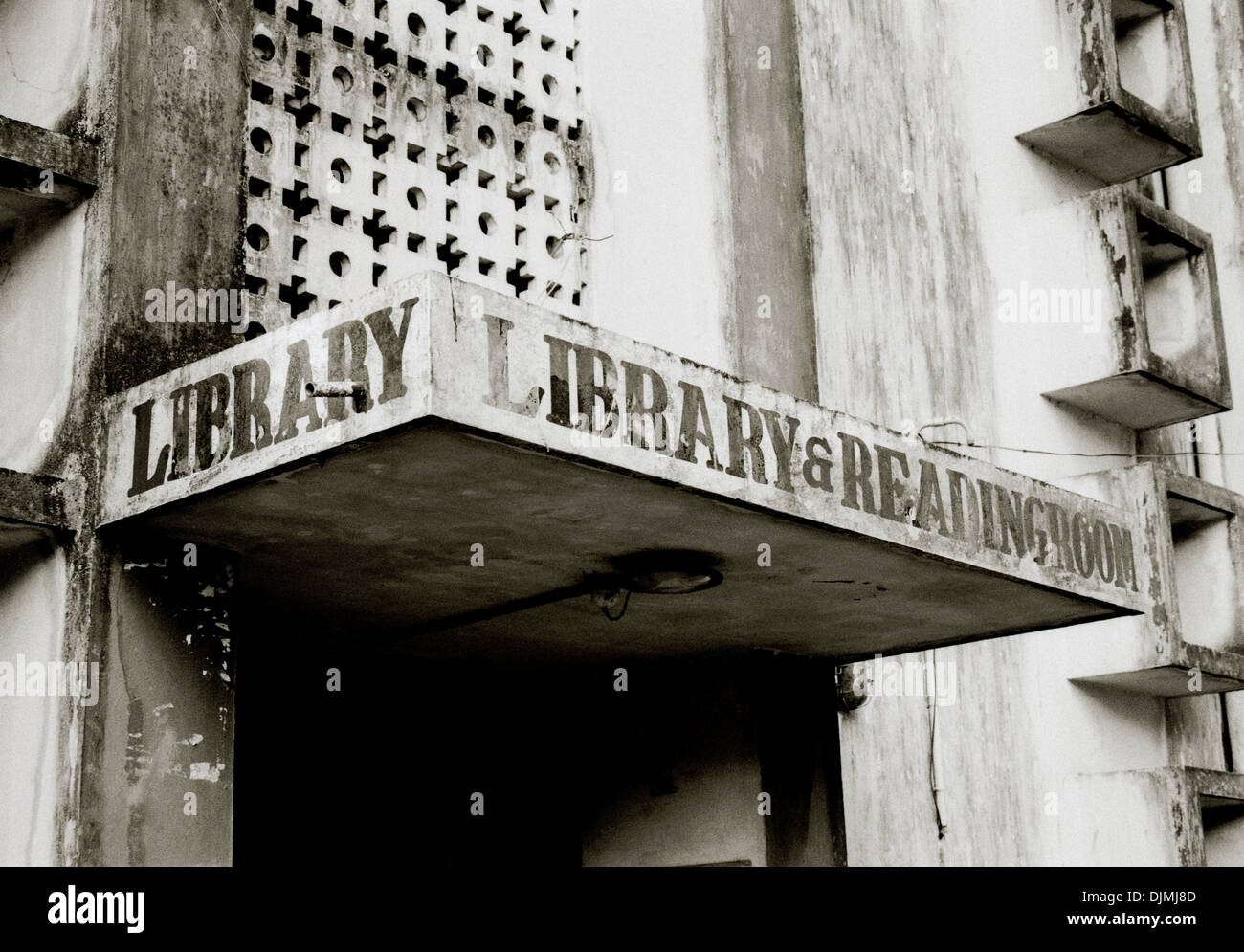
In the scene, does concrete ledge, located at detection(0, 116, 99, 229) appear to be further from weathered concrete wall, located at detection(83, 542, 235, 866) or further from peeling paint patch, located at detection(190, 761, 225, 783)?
peeling paint patch, located at detection(190, 761, 225, 783)

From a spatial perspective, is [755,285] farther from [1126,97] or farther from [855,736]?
[1126,97]

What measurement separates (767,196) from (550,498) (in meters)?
5.18

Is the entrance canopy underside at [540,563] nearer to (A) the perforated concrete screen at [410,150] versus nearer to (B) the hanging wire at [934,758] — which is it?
(A) the perforated concrete screen at [410,150]

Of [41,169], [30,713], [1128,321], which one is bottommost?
[30,713]

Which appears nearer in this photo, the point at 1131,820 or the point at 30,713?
the point at 30,713

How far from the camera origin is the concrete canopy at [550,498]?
19.3ft

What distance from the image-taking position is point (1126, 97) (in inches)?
517

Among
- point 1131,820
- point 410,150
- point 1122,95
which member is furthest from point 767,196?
point 1131,820

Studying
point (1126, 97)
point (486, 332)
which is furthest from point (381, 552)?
point (1126, 97)

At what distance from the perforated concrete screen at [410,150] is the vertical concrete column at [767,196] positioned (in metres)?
1.59

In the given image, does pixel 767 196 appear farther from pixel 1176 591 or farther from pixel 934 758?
pixel 1176 591

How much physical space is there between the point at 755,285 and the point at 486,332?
518 cm

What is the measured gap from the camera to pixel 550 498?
6543 millimetres

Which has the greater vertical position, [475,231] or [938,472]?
[475,231]
